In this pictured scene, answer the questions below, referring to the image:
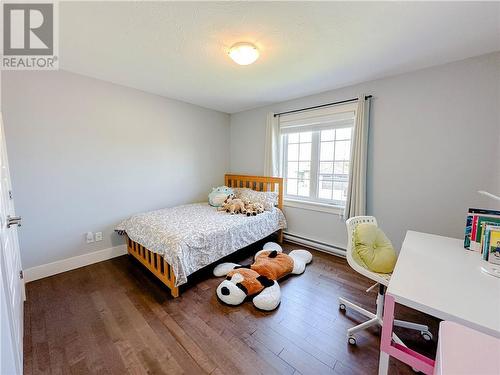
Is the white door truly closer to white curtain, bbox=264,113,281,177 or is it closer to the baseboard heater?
white curtain, bbox=264,113,281,177

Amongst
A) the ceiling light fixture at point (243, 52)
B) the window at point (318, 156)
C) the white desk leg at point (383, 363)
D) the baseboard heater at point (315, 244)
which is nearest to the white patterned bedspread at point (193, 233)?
the baseboard heater at point (315, 244)

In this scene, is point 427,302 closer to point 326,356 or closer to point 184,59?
point 326,356

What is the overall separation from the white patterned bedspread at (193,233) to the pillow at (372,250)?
54.1 inches

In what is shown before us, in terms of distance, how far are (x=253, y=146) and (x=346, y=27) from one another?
244 cm

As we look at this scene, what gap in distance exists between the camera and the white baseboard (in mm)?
2234

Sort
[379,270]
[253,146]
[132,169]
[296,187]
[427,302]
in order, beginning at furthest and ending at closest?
1. [253,146]
2. [296,187]
3. [132,169]
4. [379,270]
5. [427,302]

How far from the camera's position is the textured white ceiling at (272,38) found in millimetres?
1391

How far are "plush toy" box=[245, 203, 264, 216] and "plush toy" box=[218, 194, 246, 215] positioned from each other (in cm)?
7

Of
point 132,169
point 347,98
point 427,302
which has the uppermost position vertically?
point 347,98

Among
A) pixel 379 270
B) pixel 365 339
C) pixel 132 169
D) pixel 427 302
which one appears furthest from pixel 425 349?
pixel 132 169

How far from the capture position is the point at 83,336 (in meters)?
1.55

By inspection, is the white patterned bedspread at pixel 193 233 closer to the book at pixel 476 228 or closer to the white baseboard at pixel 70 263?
the white baseboard at pixel 70 263

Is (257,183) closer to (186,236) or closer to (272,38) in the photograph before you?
(186,236)

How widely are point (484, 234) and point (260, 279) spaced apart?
5.76 ft
